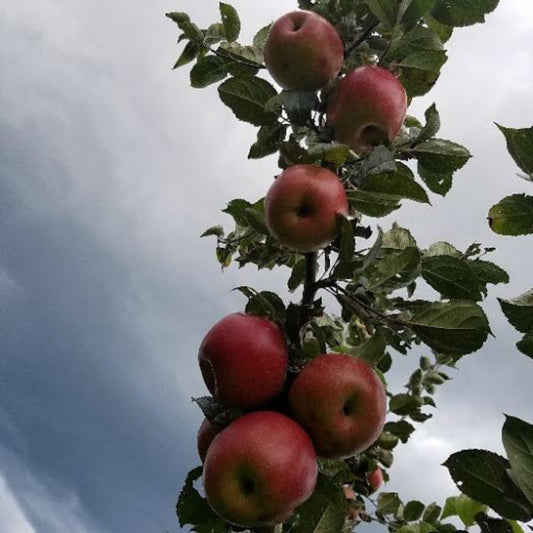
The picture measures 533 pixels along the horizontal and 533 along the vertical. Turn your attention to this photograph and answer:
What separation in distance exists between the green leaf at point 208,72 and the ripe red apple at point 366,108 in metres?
0.65

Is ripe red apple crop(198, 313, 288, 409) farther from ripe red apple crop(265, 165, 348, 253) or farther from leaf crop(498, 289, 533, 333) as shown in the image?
leaf crop(498, 289, 533, 333)

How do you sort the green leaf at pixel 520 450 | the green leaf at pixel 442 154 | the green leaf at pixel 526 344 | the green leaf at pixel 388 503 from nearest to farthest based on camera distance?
the green leaf at pixel 520 450 < the green leaf at pixel 526 344 < the green leaf at pixel 442 154 < the green leaf at pixel 388 503

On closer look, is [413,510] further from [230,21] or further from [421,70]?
[230,21]

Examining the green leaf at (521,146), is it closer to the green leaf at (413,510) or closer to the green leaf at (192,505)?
the green leaf at (192,505)

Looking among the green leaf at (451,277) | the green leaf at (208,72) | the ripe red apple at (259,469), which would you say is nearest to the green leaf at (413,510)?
the green leaf at (451,277)

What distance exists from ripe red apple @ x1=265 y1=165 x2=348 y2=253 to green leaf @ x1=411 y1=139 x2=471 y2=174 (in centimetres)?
45

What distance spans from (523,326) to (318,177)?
669 millimetres

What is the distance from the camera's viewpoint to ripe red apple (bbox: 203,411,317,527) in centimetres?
160

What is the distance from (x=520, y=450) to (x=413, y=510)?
207 centimetres

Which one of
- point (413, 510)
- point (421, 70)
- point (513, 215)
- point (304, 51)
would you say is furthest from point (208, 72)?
point (413, 510)

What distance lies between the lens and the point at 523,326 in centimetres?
170

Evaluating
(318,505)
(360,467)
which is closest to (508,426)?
(318,505)

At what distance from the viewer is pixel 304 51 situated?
2164 mm

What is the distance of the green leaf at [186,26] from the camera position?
8.58ft
